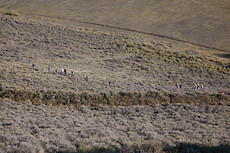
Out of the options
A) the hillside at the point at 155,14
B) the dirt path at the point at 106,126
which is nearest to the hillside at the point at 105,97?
the dirt path at the point at 106,126

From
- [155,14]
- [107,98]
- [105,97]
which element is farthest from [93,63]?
[155,14]

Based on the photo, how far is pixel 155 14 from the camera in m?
70.3

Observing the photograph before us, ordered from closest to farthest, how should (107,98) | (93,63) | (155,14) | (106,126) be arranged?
(106,126), (107,98), (93,63), (155,14)

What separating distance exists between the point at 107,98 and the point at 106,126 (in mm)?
5945

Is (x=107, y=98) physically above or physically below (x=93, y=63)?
below

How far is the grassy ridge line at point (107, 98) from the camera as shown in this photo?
1605 centimetres

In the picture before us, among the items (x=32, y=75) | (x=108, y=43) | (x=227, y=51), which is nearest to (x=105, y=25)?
(x=108, y=43)

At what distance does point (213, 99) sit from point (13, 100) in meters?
18.5

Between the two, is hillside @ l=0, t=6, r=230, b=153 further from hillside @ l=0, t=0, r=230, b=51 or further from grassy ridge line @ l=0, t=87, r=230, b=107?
hillside @ l=0, t=0, r=230, b=51

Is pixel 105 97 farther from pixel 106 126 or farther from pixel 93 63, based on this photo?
pixel 93 63

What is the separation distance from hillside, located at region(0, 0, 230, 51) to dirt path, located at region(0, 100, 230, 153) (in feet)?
132

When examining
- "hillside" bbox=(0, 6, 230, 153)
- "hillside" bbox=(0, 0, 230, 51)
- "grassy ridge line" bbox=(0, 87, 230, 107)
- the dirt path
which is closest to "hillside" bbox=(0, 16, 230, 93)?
"hillside" bbox=(0, 6, 230, 153)

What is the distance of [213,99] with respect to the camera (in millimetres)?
19188

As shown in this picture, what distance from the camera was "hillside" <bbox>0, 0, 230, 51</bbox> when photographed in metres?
54.9
